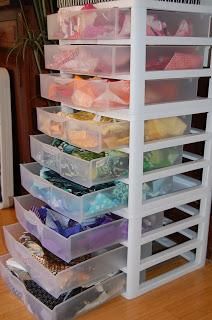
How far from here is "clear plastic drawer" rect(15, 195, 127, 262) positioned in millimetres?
1179

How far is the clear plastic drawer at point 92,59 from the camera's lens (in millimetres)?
1127

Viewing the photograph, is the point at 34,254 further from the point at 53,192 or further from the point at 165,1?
the point at 165,1

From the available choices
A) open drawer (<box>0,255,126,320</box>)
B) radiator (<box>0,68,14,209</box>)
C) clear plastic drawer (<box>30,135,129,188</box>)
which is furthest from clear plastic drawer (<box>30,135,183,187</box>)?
radiator (<box>0,68,14,209</box>)

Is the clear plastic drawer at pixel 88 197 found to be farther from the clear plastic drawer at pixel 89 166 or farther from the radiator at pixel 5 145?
the radiator at pixel 5 145

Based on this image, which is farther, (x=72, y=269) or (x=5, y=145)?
(x=5, y=145)

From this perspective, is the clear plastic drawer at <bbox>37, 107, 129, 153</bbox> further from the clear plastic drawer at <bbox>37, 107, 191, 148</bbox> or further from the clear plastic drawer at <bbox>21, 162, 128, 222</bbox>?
the clear plastic drawer at <bbox>21, 162, 128, 222</bbox>

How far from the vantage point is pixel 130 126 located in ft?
3.82

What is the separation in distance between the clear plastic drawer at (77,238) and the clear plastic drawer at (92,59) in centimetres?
47

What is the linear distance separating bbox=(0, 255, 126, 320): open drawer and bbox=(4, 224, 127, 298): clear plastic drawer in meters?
0.03

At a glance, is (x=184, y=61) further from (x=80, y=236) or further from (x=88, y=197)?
(x=80, y=236)

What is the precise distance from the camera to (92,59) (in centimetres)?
119

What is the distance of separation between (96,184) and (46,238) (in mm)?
241

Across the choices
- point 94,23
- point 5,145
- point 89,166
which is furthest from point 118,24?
point 5,145

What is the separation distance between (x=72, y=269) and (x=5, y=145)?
946 mm
